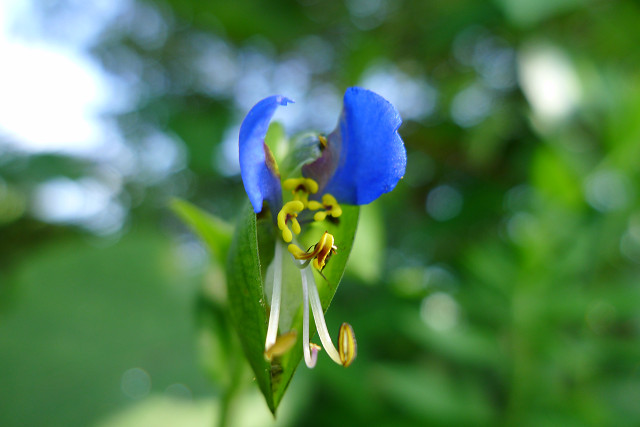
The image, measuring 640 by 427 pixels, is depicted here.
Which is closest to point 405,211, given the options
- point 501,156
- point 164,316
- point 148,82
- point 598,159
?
point 501,156

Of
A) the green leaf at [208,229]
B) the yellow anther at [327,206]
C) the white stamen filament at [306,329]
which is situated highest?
the yellow anther at [327,206]

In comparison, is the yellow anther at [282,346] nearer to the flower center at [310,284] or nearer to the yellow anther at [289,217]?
the flower center at [310,284]

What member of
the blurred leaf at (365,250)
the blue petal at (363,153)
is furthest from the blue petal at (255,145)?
the blurred leaf at (365,250)

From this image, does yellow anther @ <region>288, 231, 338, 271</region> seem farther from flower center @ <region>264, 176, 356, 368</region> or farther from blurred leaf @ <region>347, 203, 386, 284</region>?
blurred leaf @ <region>347, 203, 386, 284</region>

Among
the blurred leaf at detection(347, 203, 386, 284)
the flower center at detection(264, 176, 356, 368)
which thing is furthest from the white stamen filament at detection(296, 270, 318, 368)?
the blurred leaf at detection(347, 203, 386, 284)

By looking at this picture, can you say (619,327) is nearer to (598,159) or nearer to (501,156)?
(598,159)

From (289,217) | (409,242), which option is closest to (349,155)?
(289,217)
